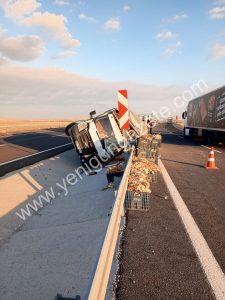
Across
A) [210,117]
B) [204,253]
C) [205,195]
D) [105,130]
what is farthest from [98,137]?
[210,117]

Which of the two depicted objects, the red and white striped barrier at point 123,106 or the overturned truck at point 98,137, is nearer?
the red and white striped barrier at point 123,106

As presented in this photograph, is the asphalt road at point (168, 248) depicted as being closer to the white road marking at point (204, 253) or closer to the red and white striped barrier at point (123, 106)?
the white road marking at point (204, 253)

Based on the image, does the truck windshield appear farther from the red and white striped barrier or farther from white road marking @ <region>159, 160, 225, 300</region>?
white road marking @ <region>159, 160, 225, 300</region>

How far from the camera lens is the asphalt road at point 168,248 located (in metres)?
4.11

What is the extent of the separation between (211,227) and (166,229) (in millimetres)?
823

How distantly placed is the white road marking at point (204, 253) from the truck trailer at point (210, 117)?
16.8m

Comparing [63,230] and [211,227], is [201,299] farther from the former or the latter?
[63,230]

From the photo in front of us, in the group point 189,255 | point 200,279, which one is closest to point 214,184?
point 189,255

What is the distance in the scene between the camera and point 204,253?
16.7 ft

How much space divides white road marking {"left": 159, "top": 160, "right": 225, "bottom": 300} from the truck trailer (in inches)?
663

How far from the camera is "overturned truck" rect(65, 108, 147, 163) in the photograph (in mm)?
14164

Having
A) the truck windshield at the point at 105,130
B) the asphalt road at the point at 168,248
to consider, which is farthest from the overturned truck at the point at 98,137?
the asphalt road at the point at 168,248

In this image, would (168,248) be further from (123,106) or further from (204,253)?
(123,106)

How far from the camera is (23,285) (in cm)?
494
